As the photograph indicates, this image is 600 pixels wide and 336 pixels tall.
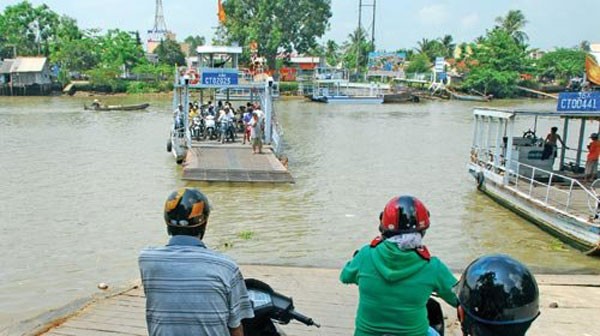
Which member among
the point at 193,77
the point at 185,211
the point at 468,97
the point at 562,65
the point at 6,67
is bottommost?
the point at 468,97

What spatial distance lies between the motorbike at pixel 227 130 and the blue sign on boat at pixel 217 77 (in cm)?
177

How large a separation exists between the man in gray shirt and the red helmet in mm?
774

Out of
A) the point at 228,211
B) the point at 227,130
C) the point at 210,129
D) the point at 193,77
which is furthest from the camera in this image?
the point at 210,129

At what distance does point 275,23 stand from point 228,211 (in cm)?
6269

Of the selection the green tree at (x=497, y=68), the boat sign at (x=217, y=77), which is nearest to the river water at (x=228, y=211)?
the boat sign at (x=217, y=77)

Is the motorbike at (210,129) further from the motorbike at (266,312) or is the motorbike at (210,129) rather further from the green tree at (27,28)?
the green tree at (27,28)

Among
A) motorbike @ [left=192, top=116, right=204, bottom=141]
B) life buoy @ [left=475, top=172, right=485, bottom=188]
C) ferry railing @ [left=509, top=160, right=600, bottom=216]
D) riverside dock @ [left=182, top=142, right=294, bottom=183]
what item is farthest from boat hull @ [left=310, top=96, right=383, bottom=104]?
ferry railing @ [left=509, top=160, right=600, bottom=216]

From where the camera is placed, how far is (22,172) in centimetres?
1811

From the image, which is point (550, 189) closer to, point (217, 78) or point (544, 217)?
point (544, 217)

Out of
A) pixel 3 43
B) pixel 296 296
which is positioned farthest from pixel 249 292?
pixel 3 43

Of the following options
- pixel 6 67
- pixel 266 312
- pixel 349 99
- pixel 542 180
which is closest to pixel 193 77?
pixel 542 180

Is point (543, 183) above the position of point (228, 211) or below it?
above

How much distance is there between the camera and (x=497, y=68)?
2670 inches

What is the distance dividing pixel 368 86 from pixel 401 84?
12.1 m
